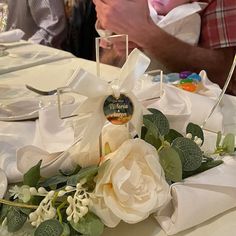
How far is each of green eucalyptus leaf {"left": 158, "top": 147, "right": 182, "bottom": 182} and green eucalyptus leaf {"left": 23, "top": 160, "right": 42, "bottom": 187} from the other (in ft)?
0.37

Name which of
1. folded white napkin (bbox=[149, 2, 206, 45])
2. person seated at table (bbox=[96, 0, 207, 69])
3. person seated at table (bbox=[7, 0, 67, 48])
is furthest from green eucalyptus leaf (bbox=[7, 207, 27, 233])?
person seated at table (bbox=[7, 0, 67, 48])

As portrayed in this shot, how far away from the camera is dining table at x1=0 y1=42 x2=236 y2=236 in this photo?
44cm

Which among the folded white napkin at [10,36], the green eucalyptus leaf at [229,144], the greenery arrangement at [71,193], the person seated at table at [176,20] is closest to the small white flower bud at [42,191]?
the greenery arrangement at [71,193]

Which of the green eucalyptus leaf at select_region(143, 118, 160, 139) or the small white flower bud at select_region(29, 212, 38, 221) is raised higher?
the green eucalyptus leaf at select_region(143, 118, 160, 139)

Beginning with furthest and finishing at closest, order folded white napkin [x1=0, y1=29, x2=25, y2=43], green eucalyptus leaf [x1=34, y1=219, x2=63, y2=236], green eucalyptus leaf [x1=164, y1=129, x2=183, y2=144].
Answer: folded white napkin [x1=0, y1=29, x2=25, y2=43]
green eucalyptus leaf [x1=164, y1=129, x2=183, y2=144]
green eucalyptus leaf [x1=34, y1=219, x2=63, y2=236]

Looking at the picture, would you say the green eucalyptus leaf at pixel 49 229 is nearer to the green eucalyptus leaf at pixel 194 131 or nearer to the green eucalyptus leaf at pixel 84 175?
the green eucalyptus leaf at pixel 84 175

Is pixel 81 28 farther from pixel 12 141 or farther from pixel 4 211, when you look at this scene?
pixel 4 211

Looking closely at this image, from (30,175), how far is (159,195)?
0.12 meters

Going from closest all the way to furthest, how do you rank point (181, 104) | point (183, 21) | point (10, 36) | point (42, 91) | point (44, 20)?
point (181, 104)
point (42, 91)
point (183, 21)
point (10, 36)
point (44, 20)

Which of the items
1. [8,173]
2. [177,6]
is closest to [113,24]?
[177,6]

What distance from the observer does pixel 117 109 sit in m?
0.42

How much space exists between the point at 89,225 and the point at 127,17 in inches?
31.7

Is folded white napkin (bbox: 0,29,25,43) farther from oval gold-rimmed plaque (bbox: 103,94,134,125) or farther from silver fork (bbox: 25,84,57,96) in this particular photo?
oval gold-rimmed plaque (bbox: 103,94,134,125)

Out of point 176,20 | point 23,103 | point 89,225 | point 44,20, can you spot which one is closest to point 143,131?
point 89,225
